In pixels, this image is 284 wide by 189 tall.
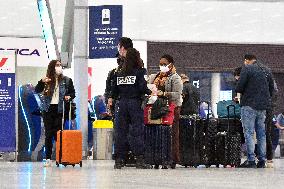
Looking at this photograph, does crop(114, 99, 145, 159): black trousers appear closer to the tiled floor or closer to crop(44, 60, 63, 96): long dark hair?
crop(44, 60, 63, 96): long dark hair

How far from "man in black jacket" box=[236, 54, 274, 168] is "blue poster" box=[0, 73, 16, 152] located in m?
4.58

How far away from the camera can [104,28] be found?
17750mm

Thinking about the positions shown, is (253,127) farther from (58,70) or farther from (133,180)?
(133,180)

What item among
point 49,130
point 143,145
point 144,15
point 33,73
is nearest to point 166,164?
point 143,145

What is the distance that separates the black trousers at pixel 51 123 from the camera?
13.3 metres

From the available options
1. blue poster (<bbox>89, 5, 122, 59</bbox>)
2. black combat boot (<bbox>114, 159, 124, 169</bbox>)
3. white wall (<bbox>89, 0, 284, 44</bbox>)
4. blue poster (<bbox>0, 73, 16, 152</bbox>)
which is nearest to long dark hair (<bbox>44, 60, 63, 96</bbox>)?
black combat boot (<bbox>114, 159, 124, 169</bbox>)

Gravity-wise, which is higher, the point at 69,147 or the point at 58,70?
the point at 58,70

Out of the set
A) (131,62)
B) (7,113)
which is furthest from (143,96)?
(7,113)

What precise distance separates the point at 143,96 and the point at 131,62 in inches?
19.1

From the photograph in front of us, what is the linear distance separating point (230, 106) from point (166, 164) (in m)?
2.35

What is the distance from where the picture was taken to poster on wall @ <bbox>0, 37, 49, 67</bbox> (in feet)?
80.9

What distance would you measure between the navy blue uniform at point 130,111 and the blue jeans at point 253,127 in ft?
6.77

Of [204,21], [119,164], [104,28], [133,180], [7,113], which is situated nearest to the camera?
[133,180]

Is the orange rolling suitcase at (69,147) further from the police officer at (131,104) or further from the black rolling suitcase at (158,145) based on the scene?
the black rolling suitcase at (158,145)
